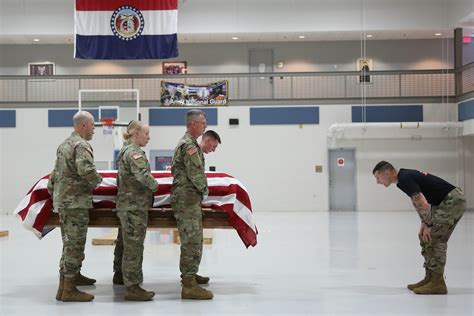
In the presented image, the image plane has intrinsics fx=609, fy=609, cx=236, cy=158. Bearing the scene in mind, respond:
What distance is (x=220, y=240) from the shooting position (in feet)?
38.3

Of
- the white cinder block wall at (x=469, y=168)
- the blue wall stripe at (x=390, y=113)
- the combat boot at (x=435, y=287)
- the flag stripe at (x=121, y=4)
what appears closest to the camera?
the combat boot at (x=435, y=287)

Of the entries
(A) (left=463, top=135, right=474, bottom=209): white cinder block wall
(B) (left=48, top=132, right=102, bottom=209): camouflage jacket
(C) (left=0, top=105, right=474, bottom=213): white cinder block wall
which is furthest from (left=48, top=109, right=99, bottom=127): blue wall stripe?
(B) (left=48, top=132, right=102, bottom=209): camouflage jacket

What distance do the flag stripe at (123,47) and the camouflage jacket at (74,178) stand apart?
483 cm

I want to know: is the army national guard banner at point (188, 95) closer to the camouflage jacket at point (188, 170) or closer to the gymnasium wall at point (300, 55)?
the gymnasium wall at point (300, 55)

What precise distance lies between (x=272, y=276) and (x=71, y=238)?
263cm

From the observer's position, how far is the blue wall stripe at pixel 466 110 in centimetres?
1900

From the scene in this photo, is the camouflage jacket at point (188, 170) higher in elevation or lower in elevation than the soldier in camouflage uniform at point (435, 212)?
higher

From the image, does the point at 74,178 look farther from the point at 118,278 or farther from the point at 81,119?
the point at 118,278

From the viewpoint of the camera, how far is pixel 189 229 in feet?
19.6

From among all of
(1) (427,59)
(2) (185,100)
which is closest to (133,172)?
(2) (185,100)

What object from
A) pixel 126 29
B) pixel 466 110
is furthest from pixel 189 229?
pixel 466 110

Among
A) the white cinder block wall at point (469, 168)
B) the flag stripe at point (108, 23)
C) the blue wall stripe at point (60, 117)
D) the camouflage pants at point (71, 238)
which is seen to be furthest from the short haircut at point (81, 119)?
the white cinder block wall at point (469, 168)

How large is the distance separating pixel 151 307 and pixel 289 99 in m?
15.7

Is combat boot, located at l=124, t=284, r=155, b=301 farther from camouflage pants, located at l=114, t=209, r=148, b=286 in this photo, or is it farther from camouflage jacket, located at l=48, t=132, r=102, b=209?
camouflage jacket, located at l=48, t=132, r=102, b=209
